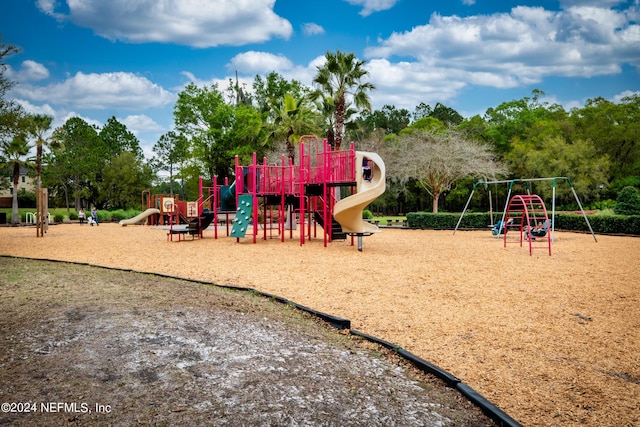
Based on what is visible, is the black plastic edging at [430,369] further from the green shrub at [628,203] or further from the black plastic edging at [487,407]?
the green shrub at [628,203]

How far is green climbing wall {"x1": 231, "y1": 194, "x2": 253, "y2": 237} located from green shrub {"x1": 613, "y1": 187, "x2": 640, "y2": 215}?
19.0m

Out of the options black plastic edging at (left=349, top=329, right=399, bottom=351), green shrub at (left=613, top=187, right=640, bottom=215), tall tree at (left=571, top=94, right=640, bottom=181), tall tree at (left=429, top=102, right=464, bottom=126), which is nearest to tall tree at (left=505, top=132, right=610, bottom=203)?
Result: tall tree at (left=571, top=94, right=640, bottom=181)

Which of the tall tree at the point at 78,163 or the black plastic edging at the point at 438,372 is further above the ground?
the tall tree at the point at 78,163

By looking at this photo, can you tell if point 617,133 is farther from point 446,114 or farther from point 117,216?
point 117,216

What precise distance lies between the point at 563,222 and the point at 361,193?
15805 mm

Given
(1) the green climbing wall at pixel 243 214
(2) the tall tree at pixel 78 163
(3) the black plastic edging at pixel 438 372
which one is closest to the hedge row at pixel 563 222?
(1) the green climbing wall at pixel 243 214

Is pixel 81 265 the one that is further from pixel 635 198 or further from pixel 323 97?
pixel 635 198

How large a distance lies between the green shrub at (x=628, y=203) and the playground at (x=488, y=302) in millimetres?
7765

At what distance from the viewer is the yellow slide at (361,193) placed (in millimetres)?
15420

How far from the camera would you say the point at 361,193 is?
50.5 feet

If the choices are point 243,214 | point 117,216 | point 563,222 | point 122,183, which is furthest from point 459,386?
point 122,183

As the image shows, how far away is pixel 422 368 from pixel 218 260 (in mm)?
9267

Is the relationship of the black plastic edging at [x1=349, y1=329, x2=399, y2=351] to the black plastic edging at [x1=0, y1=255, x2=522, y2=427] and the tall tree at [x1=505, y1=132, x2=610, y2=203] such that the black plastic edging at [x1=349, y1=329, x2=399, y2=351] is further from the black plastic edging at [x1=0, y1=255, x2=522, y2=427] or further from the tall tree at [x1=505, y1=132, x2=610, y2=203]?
the tall tree at [x1=505, y1=132, x2=610, y2=203]

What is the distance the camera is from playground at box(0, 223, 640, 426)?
4.41 metres
